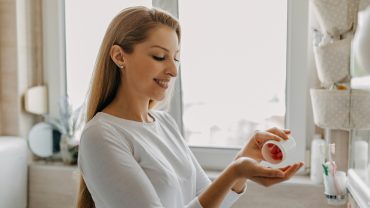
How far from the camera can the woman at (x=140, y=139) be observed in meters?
1.01

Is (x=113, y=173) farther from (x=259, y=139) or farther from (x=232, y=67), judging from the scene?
(x=232, y=67)

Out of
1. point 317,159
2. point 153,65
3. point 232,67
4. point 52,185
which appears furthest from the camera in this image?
point 52,185

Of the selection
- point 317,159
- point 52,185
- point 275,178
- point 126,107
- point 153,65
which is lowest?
point 52,185

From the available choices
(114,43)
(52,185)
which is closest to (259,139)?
(114,43)

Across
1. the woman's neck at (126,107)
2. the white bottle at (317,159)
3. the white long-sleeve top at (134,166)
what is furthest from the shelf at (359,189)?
the woman's neck at (126,107)

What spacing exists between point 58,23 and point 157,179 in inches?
47.8

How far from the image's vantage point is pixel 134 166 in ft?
3.39

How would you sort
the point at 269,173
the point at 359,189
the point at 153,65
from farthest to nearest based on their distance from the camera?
the point at 359,189
the point at 153,65
the point at 269,173

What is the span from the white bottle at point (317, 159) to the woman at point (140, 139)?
0.52m

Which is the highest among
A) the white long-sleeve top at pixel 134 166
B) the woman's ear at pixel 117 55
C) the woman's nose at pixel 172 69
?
the woman's ear at pixel 117 55

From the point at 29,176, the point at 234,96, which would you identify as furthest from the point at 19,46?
the point at 234,96

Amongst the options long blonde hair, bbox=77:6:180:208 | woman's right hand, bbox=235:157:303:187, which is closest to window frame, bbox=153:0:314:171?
long blonde hair, bbox=77:6:180:208

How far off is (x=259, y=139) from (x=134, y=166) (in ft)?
1.13

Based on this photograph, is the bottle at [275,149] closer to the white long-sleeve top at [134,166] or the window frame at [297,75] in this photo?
the white long-sleeve top at [134,166]
